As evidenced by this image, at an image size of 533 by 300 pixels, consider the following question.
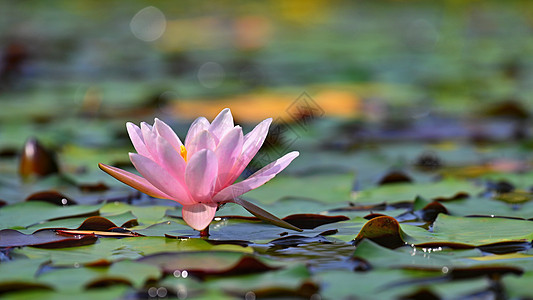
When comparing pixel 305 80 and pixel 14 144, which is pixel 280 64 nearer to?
pixel 305 80

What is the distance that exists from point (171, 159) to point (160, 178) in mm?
54

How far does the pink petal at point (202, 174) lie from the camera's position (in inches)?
59.7

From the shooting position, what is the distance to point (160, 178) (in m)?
1.57

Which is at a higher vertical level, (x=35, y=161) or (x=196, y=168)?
(x=35, y=161)

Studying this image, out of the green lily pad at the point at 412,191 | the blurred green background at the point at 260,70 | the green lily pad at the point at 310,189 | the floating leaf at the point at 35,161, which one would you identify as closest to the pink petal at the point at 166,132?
the green lily pad at the point at 310,189

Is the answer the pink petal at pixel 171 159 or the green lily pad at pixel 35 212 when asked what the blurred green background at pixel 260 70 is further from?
the pink petal at pixel 171 159

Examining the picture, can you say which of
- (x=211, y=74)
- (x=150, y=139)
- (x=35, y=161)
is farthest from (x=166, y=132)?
(x=211, y=74)

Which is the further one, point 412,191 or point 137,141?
point 412,191

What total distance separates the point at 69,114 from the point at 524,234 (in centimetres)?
302

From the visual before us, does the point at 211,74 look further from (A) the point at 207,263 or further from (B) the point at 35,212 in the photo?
(A) the point at 207,263

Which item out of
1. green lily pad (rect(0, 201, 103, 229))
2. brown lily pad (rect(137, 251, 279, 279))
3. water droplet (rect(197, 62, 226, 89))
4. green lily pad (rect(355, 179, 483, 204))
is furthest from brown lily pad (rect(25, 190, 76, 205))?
water droplet (rect(197, 62, 226, 89))

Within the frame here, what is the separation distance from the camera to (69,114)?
406cm

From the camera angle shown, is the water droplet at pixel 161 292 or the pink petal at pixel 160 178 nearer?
the water droplet at pixel 161 292

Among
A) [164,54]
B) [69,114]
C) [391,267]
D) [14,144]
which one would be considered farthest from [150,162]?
[164,54]
